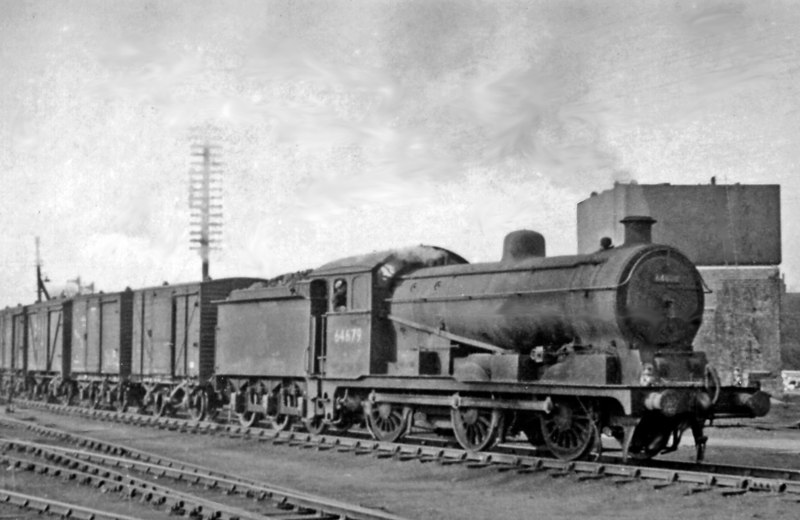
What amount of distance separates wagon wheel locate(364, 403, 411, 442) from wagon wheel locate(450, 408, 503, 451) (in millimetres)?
1142

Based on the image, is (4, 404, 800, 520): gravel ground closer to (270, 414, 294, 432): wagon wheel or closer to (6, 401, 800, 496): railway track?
(6, 401, 800, 496): railway track

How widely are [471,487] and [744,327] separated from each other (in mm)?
27393

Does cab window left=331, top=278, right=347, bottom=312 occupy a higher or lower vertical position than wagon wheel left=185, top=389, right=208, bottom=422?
higher

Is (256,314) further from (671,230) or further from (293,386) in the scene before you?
(671,230)

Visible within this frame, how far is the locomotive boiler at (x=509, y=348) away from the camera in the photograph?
11.3m

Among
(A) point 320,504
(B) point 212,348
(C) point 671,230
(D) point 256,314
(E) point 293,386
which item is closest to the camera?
(A) point 320,504

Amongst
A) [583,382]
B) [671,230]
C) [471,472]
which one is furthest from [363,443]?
[671,230]

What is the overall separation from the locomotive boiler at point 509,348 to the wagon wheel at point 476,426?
0.07 feet

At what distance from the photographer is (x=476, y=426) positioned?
13.2m

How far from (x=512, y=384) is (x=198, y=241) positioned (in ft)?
84.6

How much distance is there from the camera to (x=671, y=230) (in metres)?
41.5

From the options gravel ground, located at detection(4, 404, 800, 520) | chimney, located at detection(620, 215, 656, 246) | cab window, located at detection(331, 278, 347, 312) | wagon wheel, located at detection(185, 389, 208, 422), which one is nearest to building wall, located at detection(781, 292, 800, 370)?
gravel ground, located at detection(4, 404, 800, 520)

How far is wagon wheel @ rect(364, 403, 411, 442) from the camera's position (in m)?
14.3

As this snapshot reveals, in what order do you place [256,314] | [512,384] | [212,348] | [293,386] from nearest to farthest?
[512,384], [293,386], [256,314], [212,348]
